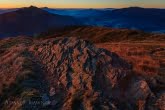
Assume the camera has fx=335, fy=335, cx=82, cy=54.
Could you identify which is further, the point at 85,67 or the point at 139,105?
the point at 85,67

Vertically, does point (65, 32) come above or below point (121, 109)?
below

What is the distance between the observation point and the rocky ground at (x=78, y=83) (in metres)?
14.4

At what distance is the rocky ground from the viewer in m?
14.4

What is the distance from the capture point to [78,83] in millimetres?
15758

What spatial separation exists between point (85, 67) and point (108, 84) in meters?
1.93

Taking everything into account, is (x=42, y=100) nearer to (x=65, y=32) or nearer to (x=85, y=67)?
(x=85, y=67)

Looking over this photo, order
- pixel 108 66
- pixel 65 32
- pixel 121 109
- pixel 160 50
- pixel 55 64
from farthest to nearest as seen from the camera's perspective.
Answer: pixel 65 32
pixel 160 50
pixel 55 64
pixel 108 66
pixel 121 109

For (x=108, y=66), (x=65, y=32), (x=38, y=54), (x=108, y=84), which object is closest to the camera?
(x=108, y=84)

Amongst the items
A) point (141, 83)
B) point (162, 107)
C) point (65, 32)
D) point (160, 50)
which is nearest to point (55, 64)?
point (141, 83)

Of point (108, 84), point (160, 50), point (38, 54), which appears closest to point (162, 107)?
point (108, 84)

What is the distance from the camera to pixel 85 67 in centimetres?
1669

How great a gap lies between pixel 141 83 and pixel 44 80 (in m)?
4.72

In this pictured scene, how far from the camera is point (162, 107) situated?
14.0 meters

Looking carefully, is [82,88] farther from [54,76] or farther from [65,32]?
[65,32]
